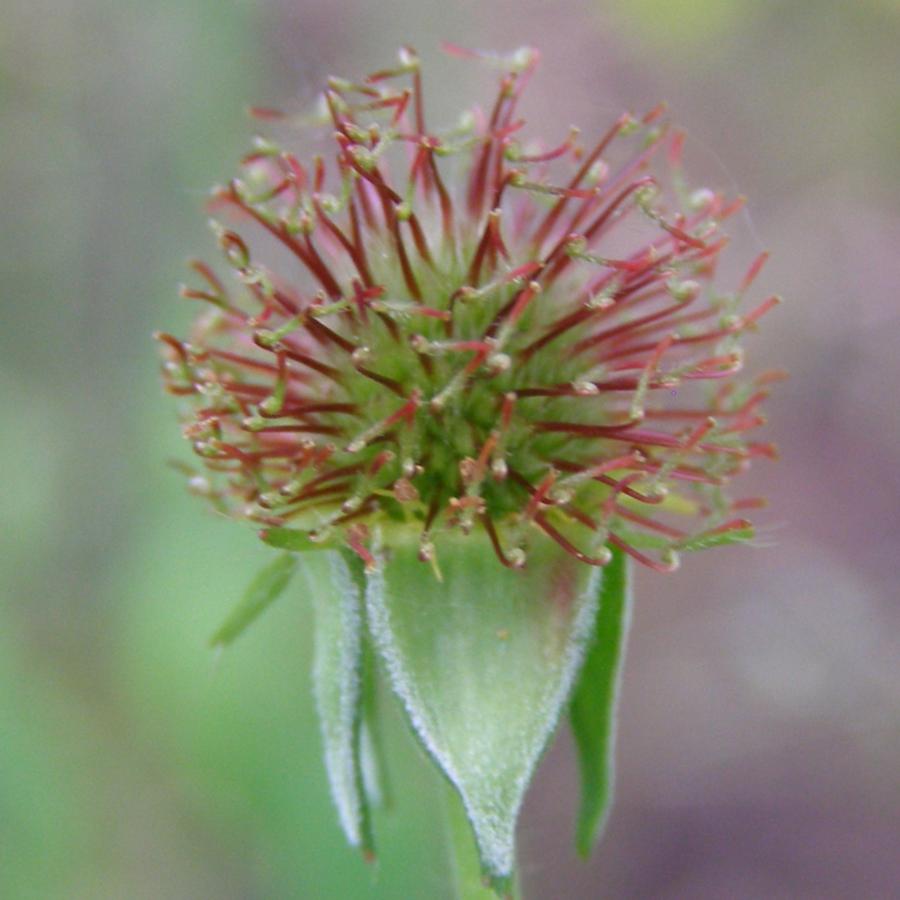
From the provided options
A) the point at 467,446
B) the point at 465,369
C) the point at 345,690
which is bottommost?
the point at 345,690

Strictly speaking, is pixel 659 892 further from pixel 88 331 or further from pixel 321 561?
pixel 88 331

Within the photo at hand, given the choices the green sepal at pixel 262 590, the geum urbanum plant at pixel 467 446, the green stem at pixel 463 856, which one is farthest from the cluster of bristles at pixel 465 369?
the green stem at pixel 463 856

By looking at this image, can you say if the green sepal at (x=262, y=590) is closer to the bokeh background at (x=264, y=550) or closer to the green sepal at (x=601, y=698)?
the green sepal at (x=601, y=698)

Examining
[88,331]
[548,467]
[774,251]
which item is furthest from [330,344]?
[774,251]

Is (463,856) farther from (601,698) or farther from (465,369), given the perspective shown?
(465,369)

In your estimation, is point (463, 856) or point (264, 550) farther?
point (264, 550)

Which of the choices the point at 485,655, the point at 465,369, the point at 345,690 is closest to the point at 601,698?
the point at 485,655
